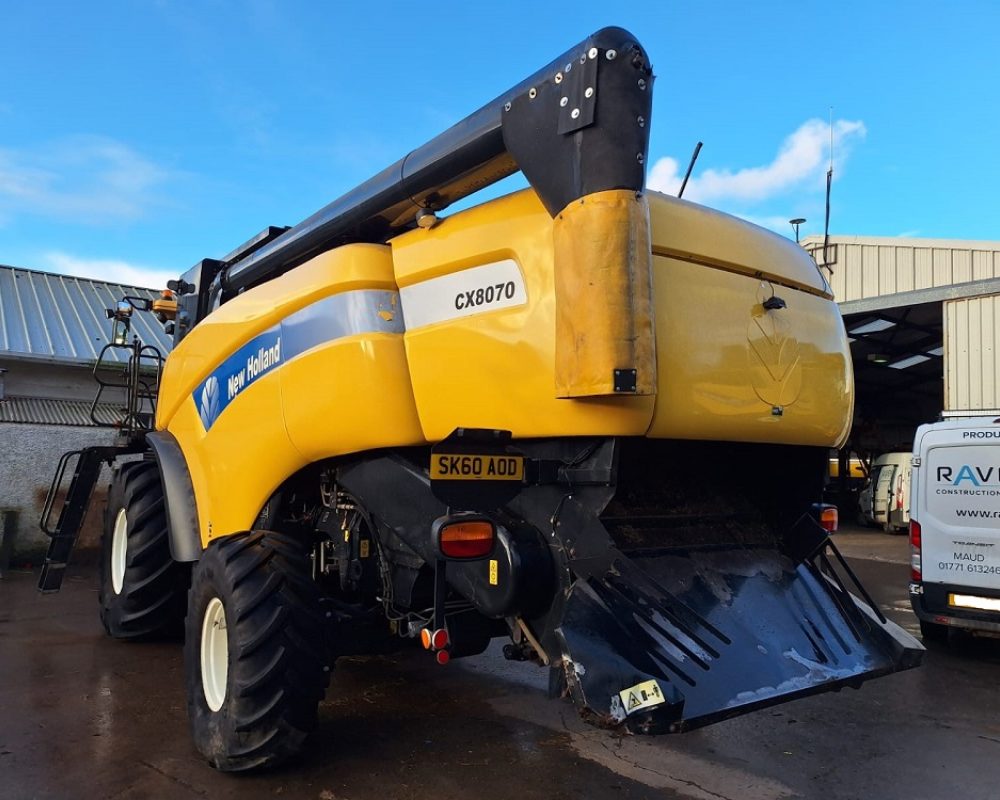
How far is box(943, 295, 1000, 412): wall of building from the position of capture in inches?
475

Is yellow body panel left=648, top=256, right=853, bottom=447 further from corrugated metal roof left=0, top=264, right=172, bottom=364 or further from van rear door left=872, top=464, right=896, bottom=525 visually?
van rear door left=872, top=464, right=896, bottom=525

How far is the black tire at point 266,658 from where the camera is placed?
3.72 metres

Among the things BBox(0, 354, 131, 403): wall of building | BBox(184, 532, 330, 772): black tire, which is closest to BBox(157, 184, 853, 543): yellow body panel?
BBox(184, 532, 330, 772): black tire

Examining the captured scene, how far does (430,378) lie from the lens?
3.47 m

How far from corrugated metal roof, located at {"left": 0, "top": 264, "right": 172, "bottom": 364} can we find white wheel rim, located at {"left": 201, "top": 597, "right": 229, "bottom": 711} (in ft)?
27.9

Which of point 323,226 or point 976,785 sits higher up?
point 323,226

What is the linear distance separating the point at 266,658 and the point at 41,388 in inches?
394

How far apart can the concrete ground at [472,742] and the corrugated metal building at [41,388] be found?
16.9ft

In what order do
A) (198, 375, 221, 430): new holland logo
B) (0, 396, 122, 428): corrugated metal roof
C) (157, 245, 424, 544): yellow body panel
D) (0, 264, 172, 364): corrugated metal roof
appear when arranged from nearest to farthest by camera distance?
(157, 245, 424, 544): yellow body panel, (198, 375, 221, 430): new holland logo, (0, 396, 122, 428): corrugated metal roof, (0, 264, 172, 364): corrugated metal roof

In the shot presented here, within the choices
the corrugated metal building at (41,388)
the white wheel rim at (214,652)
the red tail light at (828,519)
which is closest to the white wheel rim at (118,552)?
the white wheel rim at (214,652)

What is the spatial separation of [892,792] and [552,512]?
7.95 feet

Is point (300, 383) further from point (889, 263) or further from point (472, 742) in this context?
point (889, 263)

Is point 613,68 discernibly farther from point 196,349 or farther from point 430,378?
point 196,349

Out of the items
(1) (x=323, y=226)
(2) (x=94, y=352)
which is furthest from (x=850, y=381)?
(2) (x=94, y=352)
